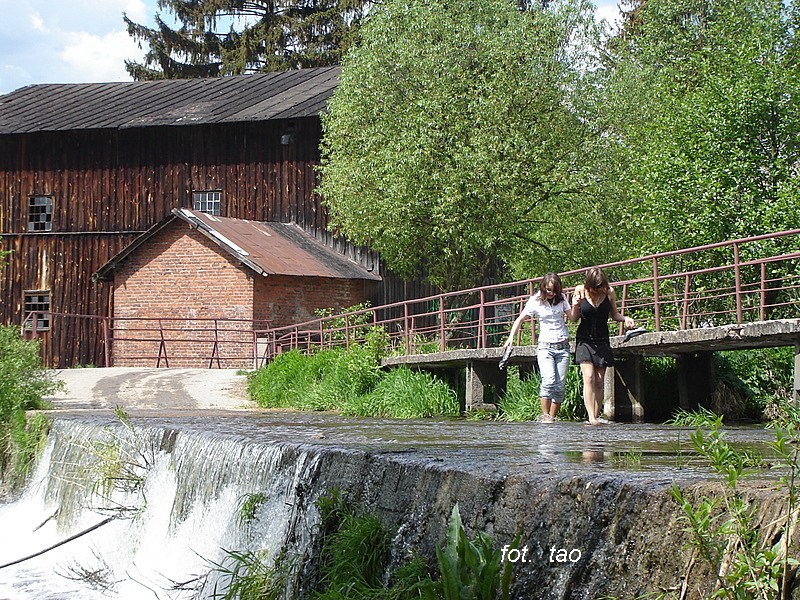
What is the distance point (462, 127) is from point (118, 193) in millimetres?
12630

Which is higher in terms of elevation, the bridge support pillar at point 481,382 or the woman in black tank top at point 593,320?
the woman in black tank top at point 593,320

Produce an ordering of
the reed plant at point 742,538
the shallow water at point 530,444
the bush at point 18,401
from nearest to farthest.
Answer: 1. the reed plant at point 742,538
2. the shallow water at point 530,444
3. the bush at point 18,401

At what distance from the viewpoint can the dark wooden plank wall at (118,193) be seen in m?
33.9

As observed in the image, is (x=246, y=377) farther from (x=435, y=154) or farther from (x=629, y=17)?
(x=629, y=17)

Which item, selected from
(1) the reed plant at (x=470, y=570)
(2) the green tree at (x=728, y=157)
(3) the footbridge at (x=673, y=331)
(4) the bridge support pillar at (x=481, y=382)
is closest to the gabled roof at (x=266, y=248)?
(3) the footbridge at (x=673, y=331)

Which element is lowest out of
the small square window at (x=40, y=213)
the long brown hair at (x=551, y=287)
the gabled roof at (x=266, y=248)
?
the long brown hair at (x=551, y=287)

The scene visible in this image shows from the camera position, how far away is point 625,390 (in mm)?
14547

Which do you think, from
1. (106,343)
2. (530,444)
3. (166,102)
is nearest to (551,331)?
(530,444)

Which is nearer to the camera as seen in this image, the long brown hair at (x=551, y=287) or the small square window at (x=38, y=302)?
the long brown hair at (x=551, y=287)

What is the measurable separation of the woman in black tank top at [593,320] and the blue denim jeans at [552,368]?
0.40m

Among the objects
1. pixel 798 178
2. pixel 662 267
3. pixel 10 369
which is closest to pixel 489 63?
pixel 662 267

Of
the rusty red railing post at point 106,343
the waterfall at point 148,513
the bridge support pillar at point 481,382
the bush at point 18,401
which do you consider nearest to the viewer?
the waterfall at point 148,513

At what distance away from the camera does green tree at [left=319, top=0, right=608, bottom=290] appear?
27328mm

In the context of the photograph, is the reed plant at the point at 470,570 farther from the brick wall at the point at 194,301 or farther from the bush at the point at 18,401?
the brick wall at the point at 194,301
